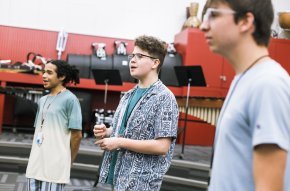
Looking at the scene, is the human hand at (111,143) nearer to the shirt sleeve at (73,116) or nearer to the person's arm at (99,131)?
the person's arm at (99,131)

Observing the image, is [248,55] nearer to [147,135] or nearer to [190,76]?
[147,135]

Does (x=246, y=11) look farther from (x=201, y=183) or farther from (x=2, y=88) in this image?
(x=2, y=88)

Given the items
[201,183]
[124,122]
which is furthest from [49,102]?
[201,183]

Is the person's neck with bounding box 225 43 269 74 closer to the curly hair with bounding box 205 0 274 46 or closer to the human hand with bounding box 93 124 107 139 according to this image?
the curly hair with bounding box 205 0 274 46

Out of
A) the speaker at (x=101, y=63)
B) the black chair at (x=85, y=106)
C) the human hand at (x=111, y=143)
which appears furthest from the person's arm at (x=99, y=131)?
the speaker at (x=101, y=63)

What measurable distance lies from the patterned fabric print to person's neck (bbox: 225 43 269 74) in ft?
3.55

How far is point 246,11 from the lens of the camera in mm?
1260

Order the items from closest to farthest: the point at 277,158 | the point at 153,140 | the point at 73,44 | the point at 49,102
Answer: the point at 277,158 → the point at 153,140 → the point at 49,102 → the point at 73,44

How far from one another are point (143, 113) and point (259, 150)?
1.22 m

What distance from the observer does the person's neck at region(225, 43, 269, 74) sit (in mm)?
1279

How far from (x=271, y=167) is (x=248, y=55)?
32cm

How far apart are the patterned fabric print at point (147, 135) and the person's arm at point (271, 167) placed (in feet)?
3.84

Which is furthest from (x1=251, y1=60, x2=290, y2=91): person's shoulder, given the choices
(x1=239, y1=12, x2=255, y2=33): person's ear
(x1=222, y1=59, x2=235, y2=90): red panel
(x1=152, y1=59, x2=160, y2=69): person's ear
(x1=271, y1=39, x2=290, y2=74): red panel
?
(x1=271, y1=39, x2=290, y2=74): red panel

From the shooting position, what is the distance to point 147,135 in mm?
2369
